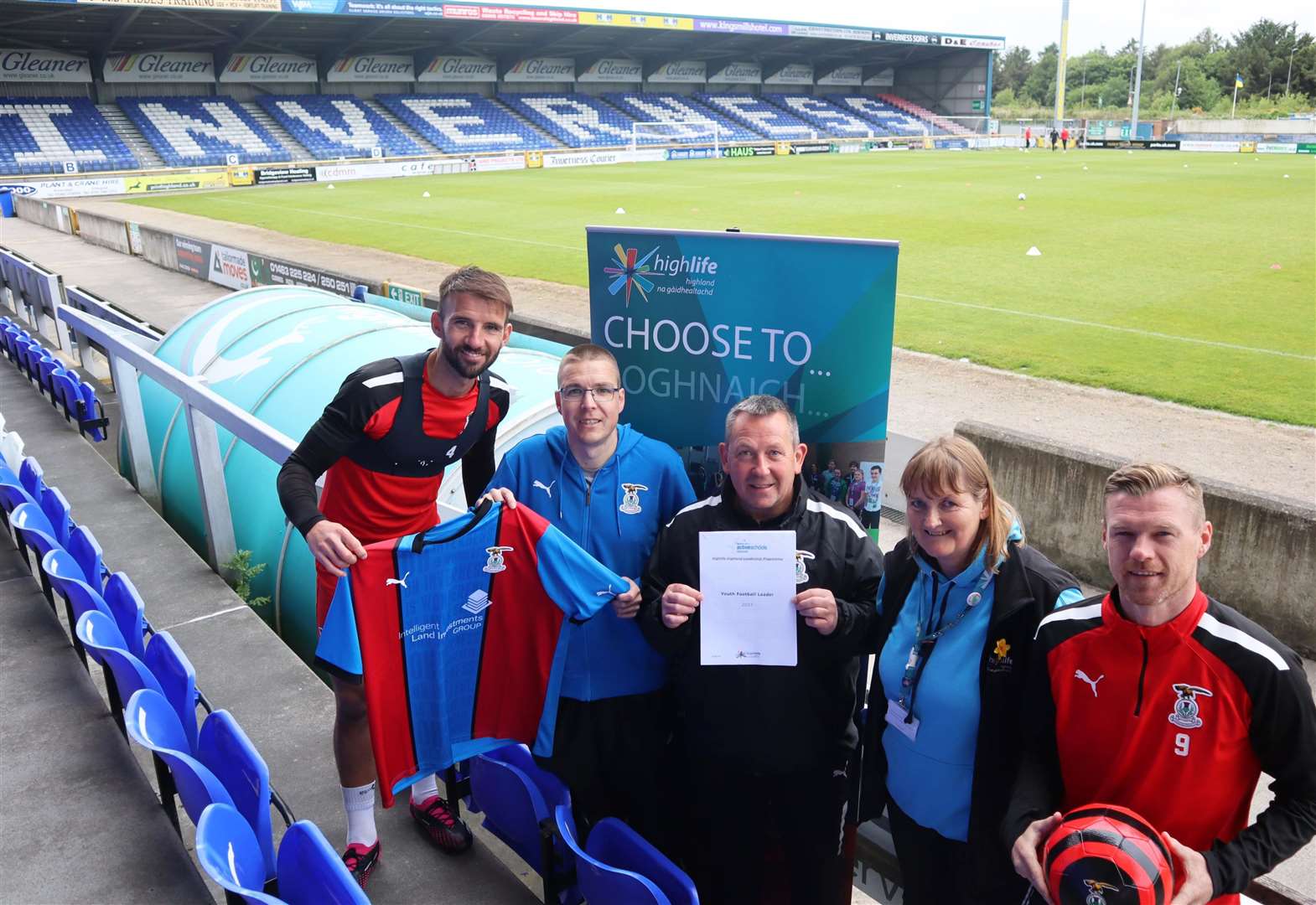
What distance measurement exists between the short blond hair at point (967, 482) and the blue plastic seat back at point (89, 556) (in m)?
3.67

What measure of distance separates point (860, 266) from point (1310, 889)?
10.8 feet

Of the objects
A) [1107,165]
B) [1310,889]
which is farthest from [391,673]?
[1107,165]

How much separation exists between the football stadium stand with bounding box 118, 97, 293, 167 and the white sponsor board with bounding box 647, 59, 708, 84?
30.2 m

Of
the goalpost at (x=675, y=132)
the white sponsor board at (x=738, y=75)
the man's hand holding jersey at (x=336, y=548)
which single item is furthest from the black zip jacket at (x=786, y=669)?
the white sponsor board at (x=738, y=75)

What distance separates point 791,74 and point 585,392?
80.1 m

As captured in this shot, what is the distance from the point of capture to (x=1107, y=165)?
1820 inches

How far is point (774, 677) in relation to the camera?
2789 mm

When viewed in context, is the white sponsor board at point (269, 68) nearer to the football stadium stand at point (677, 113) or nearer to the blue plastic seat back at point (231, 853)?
the football stadium stand at point (677, 113)

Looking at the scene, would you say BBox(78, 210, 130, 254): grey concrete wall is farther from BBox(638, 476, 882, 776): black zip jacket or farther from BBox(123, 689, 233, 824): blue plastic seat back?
BBox(638, 476, 882, 776): black zip jacket

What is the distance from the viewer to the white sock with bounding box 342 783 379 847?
10.9ft

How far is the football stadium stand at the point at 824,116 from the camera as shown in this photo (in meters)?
70.8

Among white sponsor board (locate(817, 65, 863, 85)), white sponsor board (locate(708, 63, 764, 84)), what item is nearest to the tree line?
white sponsor board (locate(817, 65, 863, 85))

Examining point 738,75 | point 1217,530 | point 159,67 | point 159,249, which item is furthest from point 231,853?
point 738,75

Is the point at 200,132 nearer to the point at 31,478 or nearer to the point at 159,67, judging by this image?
the point at 159,67
